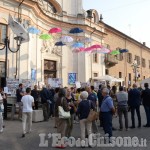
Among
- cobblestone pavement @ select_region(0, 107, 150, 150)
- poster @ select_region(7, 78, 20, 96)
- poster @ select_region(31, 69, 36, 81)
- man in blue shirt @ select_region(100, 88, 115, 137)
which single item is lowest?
cobblestone pavement @ select_region(0, 107, 150, 150)

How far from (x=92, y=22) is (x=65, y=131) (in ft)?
75.9

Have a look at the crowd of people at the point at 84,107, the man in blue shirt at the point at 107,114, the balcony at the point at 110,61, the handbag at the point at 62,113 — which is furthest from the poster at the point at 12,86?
the balcony at the point at 110,61

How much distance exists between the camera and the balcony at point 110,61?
111ft

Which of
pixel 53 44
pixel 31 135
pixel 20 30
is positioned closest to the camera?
pixel 31 135

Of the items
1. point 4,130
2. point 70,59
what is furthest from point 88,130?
point 70,59

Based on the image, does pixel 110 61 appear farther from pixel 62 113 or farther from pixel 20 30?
pixel 62 113

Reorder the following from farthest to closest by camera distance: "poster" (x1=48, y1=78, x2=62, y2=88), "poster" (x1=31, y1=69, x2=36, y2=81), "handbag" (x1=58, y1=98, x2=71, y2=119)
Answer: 1. "poster" (x1=31, y1=69, x2=36, y2=81)
2. "poster" (x1=48, y1=78, x2=62, y2=88)
3. "handbag" (x1=58, y1=98, x2=71, y2=119)

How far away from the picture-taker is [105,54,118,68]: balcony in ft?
111

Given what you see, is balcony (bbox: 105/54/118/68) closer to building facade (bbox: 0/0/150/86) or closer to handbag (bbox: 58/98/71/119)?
building facade (bbox: 0/0/150/86)

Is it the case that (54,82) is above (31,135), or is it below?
above

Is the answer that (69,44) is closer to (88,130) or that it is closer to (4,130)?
(4,130)

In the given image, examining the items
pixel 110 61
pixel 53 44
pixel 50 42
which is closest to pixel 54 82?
pixel 50 42

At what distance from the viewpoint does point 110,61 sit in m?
34.3

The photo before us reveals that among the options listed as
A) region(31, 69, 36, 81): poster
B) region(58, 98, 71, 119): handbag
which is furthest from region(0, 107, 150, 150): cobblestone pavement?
region(31, 69, 36, 81): poster
